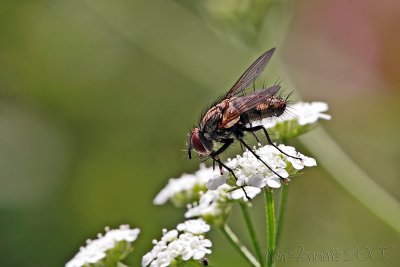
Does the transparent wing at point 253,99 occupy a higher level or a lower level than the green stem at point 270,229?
higher

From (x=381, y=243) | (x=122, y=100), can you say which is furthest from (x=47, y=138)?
(x=381, y=243)

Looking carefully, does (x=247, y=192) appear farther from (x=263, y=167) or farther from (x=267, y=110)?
(x=267, y=110)

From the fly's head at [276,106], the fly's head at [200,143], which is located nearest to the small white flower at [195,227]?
the fly's head at [200,143]

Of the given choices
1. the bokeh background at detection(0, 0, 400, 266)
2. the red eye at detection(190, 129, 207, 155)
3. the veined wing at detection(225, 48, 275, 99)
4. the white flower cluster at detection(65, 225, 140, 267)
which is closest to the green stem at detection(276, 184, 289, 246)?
the red eye at detection(190, 129, 207, 155)

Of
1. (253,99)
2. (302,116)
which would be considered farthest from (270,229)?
(302,116)

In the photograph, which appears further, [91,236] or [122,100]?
[122,100]

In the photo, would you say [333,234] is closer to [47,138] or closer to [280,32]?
[280,32]

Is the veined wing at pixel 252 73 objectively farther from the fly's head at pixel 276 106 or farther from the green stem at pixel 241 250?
the green stem at pixel 241 250
